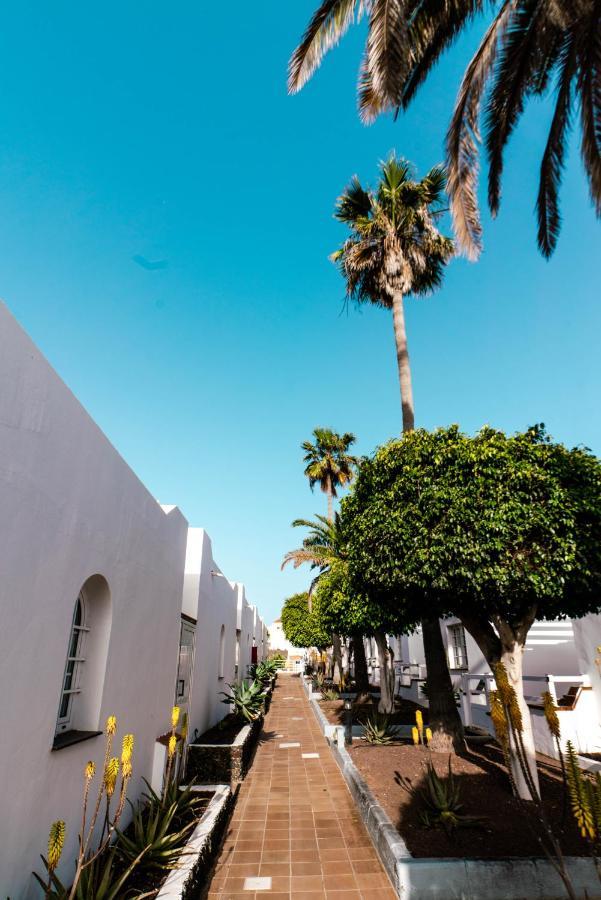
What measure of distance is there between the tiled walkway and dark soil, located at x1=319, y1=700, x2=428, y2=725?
9.13 ft

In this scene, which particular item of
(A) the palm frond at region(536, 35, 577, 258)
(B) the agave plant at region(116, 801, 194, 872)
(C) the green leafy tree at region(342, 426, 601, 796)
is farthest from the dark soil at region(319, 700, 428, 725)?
(A) the palm frond at region(536, 35, 577, 258)

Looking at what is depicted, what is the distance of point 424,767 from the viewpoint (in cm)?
777

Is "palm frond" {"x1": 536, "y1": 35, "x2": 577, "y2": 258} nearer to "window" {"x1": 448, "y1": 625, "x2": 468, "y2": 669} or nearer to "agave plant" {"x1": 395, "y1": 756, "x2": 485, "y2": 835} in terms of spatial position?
"agave plant" {"x1": 395, "y1": 756, "x2": 485, "y2": 835}

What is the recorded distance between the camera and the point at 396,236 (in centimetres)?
1187

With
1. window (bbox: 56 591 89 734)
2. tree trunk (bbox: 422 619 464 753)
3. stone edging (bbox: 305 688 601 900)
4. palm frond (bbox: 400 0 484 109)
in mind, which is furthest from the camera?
tree trunk (bbox: 422 619 464 753)

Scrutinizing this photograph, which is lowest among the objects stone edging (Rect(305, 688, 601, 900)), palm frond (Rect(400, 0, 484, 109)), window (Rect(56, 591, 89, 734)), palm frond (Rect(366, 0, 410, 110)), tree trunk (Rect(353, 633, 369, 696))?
stone edging (Rect(305, 688, 601, 900))

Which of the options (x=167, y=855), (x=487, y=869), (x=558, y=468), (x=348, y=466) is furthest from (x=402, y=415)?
(x=348, y=466)

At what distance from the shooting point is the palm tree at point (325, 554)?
16734mm

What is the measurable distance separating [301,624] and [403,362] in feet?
79.6

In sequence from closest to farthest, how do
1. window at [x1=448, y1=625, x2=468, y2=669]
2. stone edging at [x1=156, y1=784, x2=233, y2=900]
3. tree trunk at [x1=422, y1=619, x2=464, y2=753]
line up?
stone edging at [x1=156, y1=784, x2=233, y2=900] → tree trunk at [x1=422, y1=619, x2=464, y2=753] → window at [x1=448, y1=625, x2=468, y2=669]

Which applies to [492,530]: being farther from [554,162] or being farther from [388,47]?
[388,47]

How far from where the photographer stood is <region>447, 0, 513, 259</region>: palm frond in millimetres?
6258

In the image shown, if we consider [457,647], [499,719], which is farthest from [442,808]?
[457,647]

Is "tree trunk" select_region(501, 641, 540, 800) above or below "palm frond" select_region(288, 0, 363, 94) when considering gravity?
below
